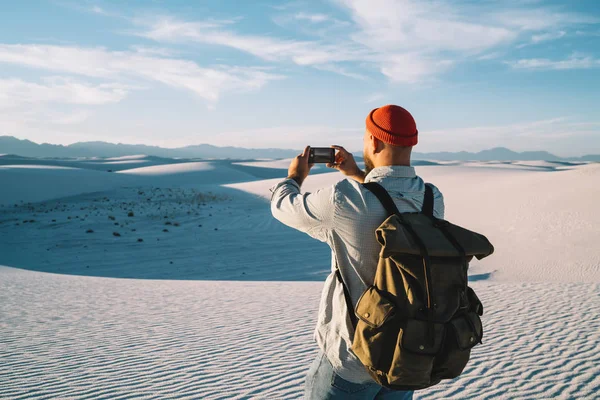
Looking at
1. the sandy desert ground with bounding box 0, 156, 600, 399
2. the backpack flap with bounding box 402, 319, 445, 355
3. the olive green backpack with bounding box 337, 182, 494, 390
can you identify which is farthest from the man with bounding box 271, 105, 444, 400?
the sandy desert ground with bounding box 0, 156, 600, 399

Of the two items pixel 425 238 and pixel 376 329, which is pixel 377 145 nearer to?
pixel 425 238

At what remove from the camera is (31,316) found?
6.54m

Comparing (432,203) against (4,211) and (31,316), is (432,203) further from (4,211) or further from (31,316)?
(4,211)

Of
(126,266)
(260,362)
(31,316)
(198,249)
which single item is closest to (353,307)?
(260,362)

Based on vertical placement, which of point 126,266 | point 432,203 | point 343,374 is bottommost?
point 126,266

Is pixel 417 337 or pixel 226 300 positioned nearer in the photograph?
pixel 417 337

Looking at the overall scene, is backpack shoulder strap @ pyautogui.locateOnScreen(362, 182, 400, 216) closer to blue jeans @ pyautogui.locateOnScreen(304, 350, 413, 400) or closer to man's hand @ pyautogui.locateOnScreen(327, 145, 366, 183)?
man's hand @ pyautogui.locateOnScreen(327, 145, 366, 183)

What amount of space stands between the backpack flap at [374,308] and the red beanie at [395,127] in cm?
55

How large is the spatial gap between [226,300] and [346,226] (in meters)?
6.58

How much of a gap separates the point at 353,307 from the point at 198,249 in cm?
1291

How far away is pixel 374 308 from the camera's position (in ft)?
4.86

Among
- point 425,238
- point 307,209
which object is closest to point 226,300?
point 307,209

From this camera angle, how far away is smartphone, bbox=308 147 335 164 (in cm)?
199

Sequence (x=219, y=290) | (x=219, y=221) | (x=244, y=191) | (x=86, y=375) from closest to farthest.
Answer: (x=86, y=375) → (x=219, y=290) → (x=219, y=221) → (x=244, y=191)
